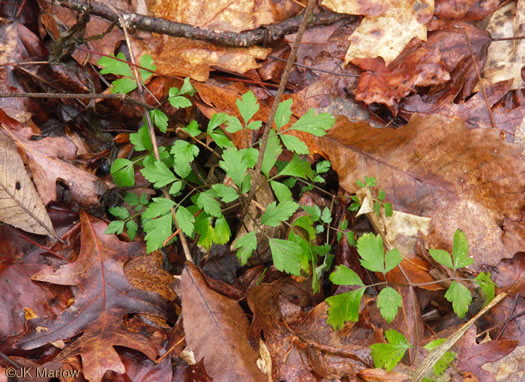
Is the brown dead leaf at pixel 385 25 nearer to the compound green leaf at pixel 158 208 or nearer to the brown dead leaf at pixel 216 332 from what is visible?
the compound green leaf at pixel 158 208

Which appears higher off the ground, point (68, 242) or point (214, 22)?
point (214, 22)

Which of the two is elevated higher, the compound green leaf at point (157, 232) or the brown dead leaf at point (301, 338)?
the compound green leaf at point (157, 232)

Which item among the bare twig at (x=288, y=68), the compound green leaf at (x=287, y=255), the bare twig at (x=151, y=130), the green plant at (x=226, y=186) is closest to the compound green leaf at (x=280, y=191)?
the green plant at (x=226, y=186)

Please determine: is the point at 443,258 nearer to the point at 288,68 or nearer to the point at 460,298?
the point at 460,298

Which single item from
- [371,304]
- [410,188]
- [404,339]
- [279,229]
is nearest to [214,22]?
[279,229]

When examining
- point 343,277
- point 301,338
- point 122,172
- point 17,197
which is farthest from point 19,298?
→ point 343,277

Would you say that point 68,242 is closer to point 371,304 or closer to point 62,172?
point 62,172

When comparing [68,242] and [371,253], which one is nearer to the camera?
[371,253]
